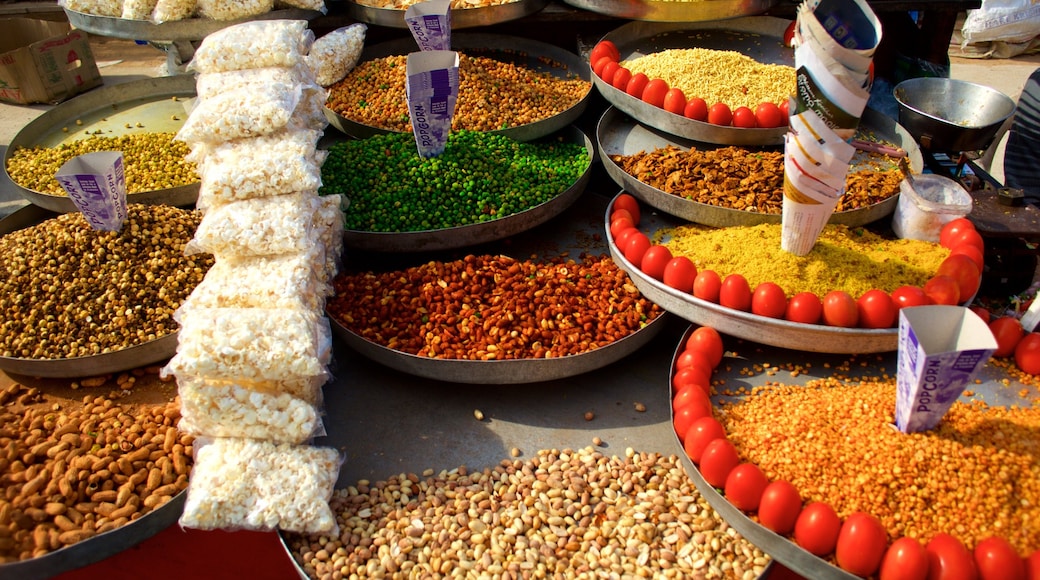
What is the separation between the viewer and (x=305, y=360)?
1.82m

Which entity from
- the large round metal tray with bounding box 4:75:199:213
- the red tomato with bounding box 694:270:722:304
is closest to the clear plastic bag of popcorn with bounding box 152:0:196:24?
the large round metal tray with bounding box 4:75:199:213

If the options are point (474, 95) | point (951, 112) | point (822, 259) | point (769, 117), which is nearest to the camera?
point (822, 259)

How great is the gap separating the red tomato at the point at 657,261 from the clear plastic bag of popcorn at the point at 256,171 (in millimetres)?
1135

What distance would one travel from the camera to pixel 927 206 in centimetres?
232

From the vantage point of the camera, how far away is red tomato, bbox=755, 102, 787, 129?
268 centimetres

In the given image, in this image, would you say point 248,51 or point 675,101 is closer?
point 248,51

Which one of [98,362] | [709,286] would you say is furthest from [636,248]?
[98,362]

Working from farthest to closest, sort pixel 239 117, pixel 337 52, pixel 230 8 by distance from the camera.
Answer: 1. pixel 337 52
2. pixel 230 8
3. pixel 239 117

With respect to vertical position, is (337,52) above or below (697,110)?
above

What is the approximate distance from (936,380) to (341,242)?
1.94 m

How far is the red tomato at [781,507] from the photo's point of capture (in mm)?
1604

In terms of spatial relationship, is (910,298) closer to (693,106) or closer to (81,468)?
(693,106)

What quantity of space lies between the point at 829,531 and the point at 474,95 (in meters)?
2.38

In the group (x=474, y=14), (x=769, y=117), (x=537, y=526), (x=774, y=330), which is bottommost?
(x=537, y=526)
